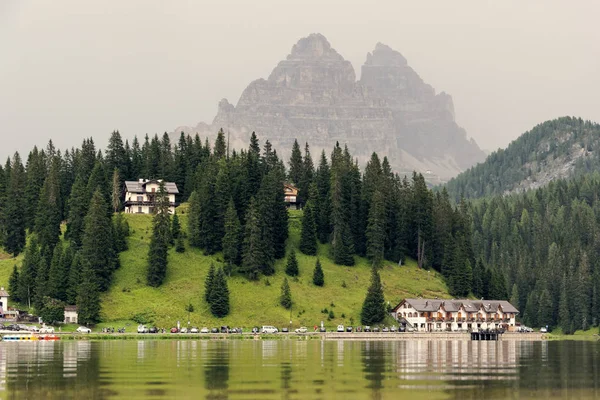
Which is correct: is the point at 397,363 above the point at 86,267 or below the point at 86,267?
below

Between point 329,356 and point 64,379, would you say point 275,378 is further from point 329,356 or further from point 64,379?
point 329,356

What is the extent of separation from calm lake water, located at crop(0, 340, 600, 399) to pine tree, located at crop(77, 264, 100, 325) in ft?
203

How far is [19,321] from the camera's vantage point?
192 m

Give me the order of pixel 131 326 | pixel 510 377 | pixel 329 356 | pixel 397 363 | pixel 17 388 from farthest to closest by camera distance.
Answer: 1. pixel 131 326
2. pixel 329 356
3. pixel 397 363
4. pixel 510 377
5. pixel 17 388

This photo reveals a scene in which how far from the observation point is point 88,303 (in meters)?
190

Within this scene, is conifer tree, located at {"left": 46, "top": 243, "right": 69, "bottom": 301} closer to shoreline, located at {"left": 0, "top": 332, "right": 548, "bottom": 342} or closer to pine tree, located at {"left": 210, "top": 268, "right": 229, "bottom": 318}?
shoreline, located at {"left": 0, "top": 332, "right": 548, "bottom": 342}

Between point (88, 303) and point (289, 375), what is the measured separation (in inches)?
4296

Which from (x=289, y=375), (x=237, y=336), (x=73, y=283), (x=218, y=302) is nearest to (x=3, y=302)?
(x=73, y=283)

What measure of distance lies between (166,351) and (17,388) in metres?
51.1

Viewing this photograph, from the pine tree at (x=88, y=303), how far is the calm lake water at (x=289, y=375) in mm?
61753

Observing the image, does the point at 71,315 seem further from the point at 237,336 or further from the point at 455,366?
the point at 455,366

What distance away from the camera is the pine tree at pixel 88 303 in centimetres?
18950

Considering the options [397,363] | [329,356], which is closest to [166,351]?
[329,356]

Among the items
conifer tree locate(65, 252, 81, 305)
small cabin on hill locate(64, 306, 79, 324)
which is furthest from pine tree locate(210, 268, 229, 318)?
small cabin on hill locate(64, 306, 79, 324)
